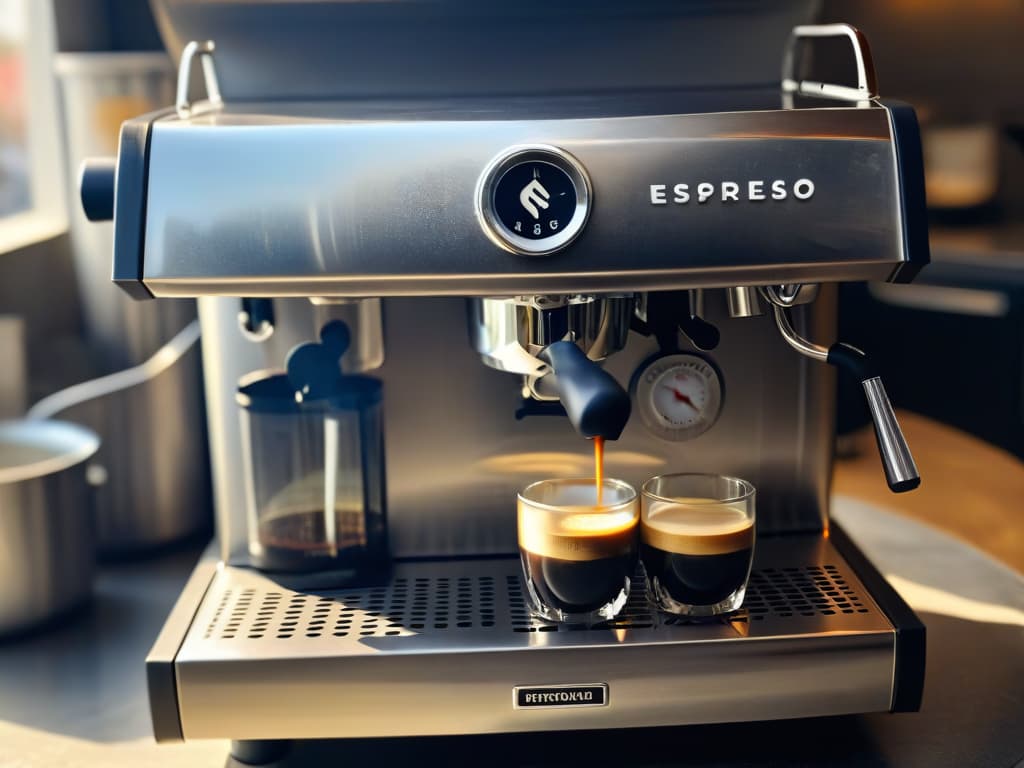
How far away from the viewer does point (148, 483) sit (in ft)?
3.27

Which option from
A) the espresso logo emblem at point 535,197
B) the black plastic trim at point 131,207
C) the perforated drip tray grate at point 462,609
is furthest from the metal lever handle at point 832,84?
the black plastic trim at point 131,207

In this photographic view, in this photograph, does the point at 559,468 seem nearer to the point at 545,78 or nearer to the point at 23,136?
the point at 545,78

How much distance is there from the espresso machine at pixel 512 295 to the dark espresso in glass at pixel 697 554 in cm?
2

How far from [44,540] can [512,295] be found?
43 cm

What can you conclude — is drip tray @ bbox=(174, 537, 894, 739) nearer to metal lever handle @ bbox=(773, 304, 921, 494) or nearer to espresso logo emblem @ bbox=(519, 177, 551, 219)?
metal lever handle @ bbox=(773, 304, 921, 494)

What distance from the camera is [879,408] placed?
2.13 feet

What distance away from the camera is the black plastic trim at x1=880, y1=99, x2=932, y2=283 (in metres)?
0.65

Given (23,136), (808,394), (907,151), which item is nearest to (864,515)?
(808,394)

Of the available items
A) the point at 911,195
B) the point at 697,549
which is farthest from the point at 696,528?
the point at 911,195

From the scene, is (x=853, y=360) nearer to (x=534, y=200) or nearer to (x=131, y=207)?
(x=534, y=200)

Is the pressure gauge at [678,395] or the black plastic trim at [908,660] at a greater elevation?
the pressure gauge at [678,395]

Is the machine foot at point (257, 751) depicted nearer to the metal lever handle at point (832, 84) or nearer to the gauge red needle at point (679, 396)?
the gauge red needle at point (679, 396)

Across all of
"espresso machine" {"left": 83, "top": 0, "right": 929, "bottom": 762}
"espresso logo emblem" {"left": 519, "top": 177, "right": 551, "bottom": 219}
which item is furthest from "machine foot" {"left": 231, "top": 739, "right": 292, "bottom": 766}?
"espresso logo emblem" {"left": 519, "top": 177, "right": 551, "bottom": 219}

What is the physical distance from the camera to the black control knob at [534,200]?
0.63 m
